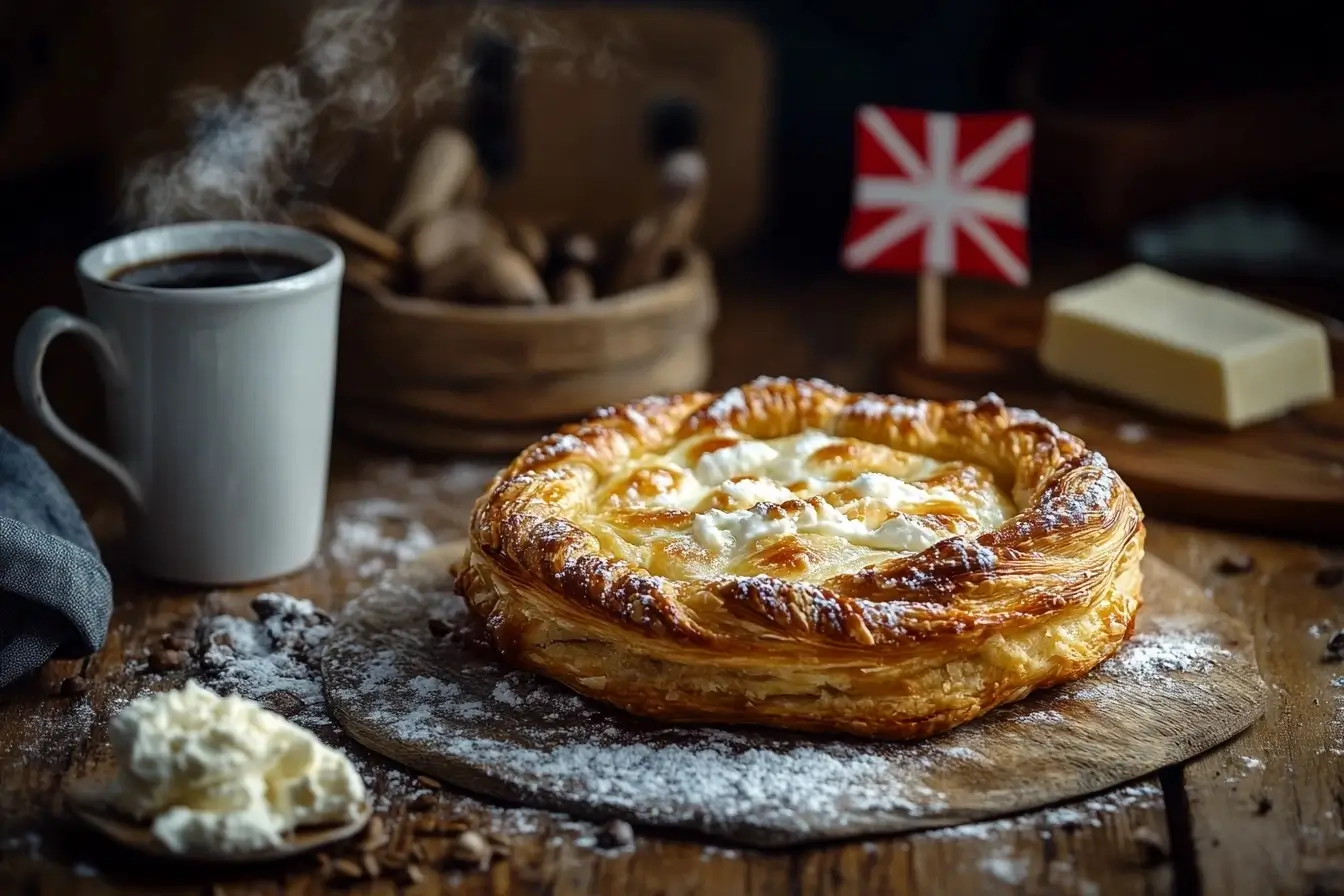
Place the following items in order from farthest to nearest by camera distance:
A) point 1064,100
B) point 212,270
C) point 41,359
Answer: point 1064,100 < point 212,270 < point 41,359

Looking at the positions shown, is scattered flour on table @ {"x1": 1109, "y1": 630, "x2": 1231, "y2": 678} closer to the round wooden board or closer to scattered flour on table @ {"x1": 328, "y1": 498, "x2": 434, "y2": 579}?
the round wooden board

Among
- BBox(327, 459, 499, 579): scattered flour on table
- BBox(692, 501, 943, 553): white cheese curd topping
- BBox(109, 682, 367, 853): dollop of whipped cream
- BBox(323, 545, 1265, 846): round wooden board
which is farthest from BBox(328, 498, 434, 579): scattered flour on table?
BBox(109, 682, 367, 853): dollop of whipped cream

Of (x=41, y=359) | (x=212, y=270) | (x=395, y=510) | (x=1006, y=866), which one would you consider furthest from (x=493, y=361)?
(x=1006, y=866)

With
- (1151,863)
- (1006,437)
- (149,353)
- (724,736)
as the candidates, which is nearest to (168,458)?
(149,353)

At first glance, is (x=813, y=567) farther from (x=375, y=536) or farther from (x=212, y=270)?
(x=212, y=270)

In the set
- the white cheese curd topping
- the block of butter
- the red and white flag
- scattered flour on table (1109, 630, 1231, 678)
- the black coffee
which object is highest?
the red and white flag

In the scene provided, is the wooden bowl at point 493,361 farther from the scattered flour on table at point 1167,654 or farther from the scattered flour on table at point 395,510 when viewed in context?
the scattered flour on table at point 1167,654
